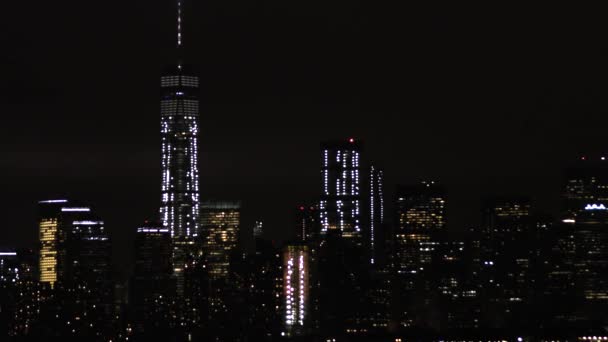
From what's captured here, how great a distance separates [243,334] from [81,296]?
794 inches

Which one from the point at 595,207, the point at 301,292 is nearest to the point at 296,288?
the point at 301,292

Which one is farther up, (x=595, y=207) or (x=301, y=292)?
(x=595, y=207)

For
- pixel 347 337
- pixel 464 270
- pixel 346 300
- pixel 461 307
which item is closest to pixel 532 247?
pixel 464 270

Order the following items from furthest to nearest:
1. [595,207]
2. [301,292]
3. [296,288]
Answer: [595,207] < [296,288] < [301,292]

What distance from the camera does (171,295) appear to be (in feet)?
534

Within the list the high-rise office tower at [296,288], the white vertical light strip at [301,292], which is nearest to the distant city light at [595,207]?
the high-rise office tower at [296,288]

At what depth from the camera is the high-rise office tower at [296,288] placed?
150 metres

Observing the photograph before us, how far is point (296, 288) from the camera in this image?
159 meters

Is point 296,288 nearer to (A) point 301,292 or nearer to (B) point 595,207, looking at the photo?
(A) point 301,292

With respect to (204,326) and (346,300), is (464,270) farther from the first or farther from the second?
(204,326)

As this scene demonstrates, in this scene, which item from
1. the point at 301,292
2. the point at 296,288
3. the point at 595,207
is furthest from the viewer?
the point at 595,207

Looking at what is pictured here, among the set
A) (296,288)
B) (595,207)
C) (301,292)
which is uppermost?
(595,207)

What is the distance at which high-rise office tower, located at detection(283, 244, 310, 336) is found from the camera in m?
150

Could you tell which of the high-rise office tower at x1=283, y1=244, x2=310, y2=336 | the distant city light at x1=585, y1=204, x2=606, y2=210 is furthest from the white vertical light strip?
the distant city light at x1=585, y1=204, x2=606, y2=210
